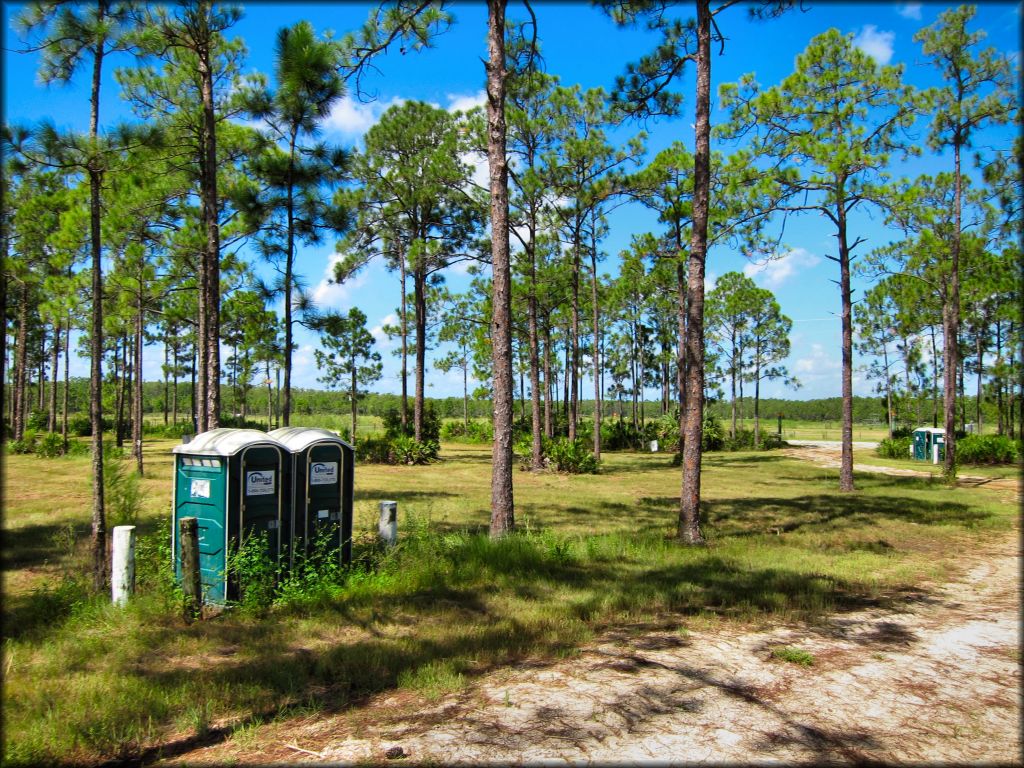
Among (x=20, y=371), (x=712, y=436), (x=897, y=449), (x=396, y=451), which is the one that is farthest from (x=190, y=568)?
(x=712, y=436)

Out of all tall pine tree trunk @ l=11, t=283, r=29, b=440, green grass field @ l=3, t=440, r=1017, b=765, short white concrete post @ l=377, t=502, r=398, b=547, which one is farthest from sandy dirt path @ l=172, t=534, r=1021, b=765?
tall pine tree trunk @ l=11, t=283, r=29, b=440

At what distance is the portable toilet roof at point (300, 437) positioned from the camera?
6504 mm

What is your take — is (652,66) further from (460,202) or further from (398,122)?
(398,122)

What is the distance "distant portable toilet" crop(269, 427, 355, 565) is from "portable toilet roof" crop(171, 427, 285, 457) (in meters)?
0.35

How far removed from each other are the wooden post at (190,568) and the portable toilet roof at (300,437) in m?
1.19

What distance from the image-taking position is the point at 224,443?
597cm

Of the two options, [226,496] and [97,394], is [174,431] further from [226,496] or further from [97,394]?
[226,496]

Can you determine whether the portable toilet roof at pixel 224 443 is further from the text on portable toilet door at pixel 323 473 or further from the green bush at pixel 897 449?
the green bush at pixel 897 449

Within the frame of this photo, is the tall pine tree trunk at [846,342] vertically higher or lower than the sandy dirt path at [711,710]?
higher

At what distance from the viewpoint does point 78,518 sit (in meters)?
10.4

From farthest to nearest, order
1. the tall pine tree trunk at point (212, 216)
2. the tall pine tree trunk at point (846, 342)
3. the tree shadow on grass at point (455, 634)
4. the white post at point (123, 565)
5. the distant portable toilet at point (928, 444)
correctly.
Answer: the distant portable toilet at point (928, 444), the tall pine tree trunk at point (846, 342), the tall pine tree trunk at point (212, 216), the white post at point (123, 565), the tree shadow on grass at point (455, 634)

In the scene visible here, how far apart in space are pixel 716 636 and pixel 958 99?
17900mm

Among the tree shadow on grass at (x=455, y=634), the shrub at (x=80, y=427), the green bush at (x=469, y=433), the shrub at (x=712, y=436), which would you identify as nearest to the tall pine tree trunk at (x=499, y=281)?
the tree shadow on grass at (x=455, y=634)

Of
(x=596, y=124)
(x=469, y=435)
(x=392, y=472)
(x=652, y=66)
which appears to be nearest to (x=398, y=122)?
(x=596, y=124)
